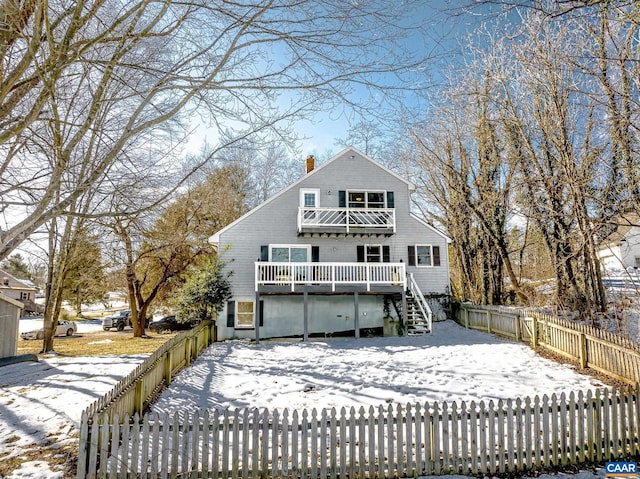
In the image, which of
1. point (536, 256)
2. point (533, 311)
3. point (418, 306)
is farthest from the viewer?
point (536, 256)

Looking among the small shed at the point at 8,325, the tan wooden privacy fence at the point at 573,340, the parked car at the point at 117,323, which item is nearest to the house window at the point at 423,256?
the tan wooden privacy fence at the point at 573,340

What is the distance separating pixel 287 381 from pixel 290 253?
960 centimetres

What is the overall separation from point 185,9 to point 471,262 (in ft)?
72.9

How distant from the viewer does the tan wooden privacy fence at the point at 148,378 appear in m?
5.33

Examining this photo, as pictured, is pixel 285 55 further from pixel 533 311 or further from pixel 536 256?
pixel 536 256

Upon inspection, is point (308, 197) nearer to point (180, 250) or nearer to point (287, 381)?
point (180, 250)

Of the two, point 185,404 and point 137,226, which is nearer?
point 137,226

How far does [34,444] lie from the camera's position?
5.79 m

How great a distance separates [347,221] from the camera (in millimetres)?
17797

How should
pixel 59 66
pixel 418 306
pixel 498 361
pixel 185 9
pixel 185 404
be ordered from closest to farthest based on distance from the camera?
1. pixel 59 66
2. pixel 185 9
3. pixel 185 404
4. pixel 498 361
5. pixel 418 306

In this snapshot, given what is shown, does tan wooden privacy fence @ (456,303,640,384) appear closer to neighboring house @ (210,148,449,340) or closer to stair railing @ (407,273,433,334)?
stair railing @ (407,273,433,334)

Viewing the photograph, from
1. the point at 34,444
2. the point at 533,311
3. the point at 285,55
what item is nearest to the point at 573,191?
the point at 533,311

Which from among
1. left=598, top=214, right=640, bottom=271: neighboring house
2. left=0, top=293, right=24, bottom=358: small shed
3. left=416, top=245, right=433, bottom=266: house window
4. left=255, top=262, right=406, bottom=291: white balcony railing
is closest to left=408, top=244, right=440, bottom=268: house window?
left=416, top=245, right=433, bottom=266: house window

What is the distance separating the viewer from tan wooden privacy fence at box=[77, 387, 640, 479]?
4.79 metres
